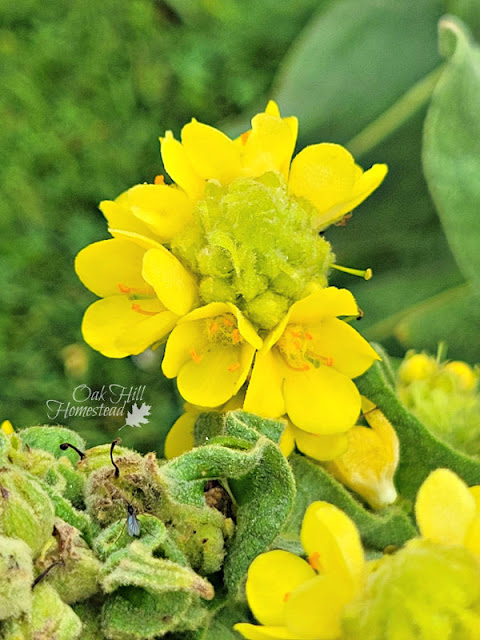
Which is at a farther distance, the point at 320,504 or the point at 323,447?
the point at 323,447

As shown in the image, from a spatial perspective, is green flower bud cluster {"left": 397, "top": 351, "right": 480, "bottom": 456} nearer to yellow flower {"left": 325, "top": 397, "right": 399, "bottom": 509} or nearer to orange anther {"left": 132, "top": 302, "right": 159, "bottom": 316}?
yellow flower {"left": 325, "top": 397, "right": 399, "bottom": 509}

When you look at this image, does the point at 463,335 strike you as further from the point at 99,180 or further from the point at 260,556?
the point at 99,180

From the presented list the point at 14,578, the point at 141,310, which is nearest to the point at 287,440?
the point at 141,310

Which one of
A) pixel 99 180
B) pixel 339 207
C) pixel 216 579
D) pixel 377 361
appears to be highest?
pixel 99 180

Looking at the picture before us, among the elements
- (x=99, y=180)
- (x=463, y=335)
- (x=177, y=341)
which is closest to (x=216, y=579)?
(x=177, y=341)

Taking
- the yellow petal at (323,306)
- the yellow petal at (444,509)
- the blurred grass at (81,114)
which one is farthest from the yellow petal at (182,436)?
the blurred grass at (81,114)

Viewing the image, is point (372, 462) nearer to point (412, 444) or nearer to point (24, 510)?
point (412, 444)
